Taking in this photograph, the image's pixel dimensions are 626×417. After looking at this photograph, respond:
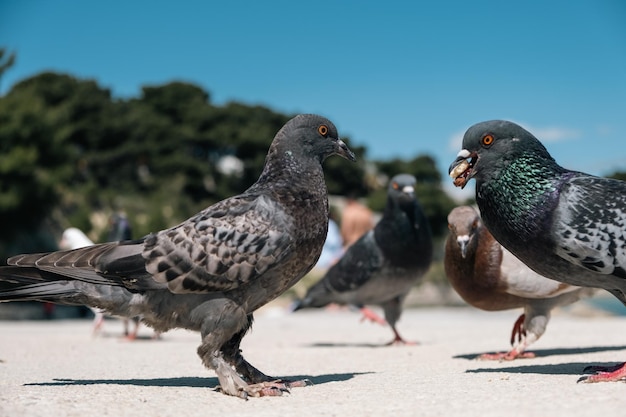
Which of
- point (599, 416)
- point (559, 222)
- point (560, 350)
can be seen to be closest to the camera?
point (599, 416)

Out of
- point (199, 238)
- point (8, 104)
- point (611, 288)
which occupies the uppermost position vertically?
point (8, 104)

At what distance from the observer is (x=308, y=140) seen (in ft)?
17.2

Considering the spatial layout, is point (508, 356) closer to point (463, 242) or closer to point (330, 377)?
point (463, 242)

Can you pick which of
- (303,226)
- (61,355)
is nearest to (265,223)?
(303,226)

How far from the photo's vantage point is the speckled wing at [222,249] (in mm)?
4516

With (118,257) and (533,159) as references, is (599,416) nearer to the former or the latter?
(533,159)

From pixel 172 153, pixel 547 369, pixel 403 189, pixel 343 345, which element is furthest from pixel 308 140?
pixel 172 153

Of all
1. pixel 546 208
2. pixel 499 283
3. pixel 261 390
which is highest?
pixel 546 208

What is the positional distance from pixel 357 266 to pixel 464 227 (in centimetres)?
258

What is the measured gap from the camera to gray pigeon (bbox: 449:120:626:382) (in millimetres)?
4391

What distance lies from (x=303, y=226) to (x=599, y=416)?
2.23 metres

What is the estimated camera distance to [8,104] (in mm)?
24828

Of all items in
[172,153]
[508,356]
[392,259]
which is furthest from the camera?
[172,153]

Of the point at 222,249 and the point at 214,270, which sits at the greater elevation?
the point at 222,249
